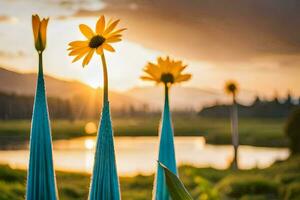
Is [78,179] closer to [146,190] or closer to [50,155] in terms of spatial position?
[146,190]

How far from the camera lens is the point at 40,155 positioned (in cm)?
215

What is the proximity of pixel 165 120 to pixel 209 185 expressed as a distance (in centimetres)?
505

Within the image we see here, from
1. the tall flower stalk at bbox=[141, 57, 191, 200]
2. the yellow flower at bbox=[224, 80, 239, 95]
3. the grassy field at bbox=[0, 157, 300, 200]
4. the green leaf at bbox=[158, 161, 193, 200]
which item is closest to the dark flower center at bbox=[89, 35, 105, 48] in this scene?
the tall flower stalk at bbox=[141, 57, 191, 200]

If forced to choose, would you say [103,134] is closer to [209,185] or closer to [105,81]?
[105,81]

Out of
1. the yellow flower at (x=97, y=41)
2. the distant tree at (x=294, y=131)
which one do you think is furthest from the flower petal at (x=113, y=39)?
the distant tree at (x=294, y=131)

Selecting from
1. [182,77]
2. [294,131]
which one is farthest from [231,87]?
[182,77]

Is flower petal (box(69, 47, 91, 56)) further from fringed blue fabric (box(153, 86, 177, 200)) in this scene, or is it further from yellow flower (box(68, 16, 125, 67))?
fringed blue fabric (box(153, 86, 177, 200))

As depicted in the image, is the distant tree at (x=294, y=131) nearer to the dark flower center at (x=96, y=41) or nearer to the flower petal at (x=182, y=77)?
the flower petal at (x=182, y=77)

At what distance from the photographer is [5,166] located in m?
9.98

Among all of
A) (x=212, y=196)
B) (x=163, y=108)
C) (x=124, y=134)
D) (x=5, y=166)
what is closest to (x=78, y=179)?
(x=5, y=166)

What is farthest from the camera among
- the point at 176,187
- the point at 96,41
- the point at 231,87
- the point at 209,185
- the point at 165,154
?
the point at 231,87

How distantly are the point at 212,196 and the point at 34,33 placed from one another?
4663 millimetres

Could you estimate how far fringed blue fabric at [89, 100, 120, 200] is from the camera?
208cm

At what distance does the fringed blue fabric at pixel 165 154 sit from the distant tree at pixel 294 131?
1016cm
